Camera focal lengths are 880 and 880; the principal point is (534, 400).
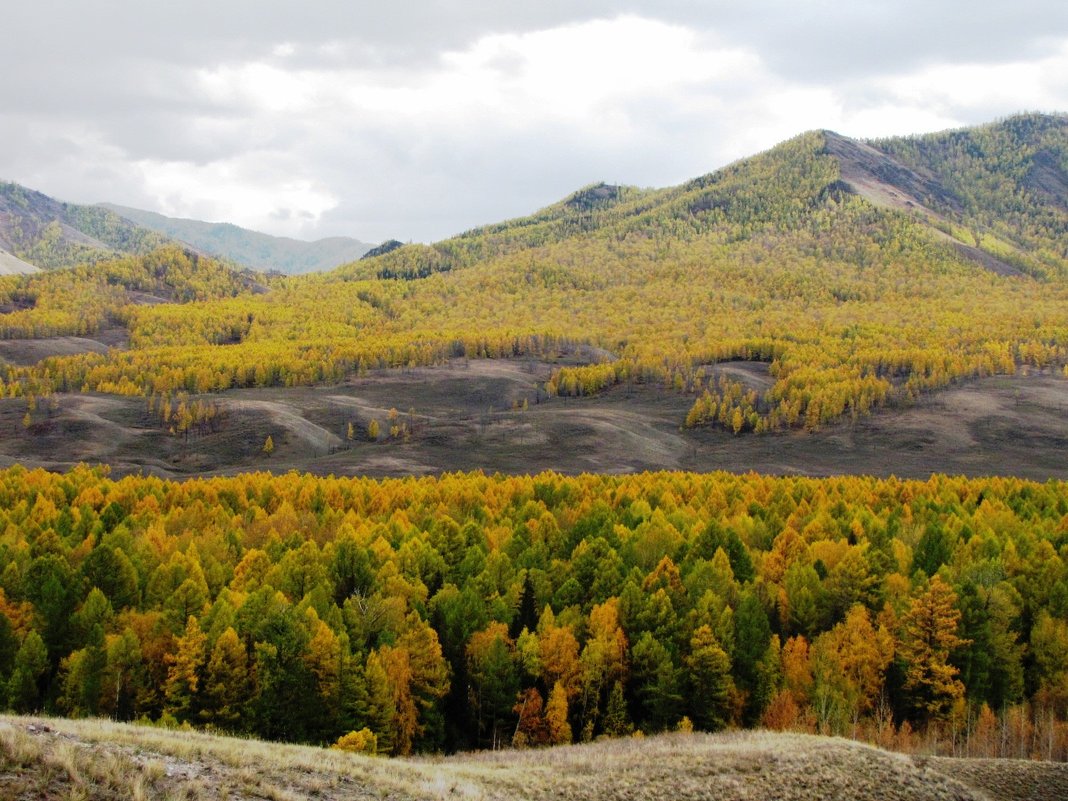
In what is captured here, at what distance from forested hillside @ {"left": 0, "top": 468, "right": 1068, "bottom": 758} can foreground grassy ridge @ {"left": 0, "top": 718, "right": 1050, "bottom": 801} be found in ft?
52.5

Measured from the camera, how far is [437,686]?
6562 centimetres

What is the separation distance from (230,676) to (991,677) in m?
59.6

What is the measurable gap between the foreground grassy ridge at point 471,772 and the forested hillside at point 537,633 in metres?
16.0

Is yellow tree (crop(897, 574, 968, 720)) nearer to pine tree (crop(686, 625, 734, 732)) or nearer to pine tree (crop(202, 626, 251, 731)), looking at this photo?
pine tree (crop(686, 625, 734, 732))

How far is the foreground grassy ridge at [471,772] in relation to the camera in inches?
1016

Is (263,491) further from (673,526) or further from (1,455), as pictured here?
(1,455)

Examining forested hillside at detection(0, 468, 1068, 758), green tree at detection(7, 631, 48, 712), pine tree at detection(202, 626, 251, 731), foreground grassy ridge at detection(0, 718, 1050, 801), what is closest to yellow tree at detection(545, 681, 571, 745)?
forested hillside at detection(0, 468, 1068, 758)

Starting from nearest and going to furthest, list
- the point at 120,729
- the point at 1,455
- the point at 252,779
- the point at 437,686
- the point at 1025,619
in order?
the point at 252,779 → the point at 120,729 → the point at 437,686 → the point at 1025,619 → the point at 1,455

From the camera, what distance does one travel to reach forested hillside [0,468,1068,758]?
201 ft

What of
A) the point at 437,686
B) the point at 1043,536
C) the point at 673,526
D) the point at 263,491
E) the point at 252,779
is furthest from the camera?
the point at 263,491

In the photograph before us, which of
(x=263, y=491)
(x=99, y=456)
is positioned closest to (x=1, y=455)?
(x=99, y=456)

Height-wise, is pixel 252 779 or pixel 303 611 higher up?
pixel 252 779

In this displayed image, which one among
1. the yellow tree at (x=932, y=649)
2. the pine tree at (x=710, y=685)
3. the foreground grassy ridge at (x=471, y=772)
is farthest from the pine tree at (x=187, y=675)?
the yellow tree at (x=932, y=649)

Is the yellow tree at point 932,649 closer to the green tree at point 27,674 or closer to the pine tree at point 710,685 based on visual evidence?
the pine tree at point 710,685
